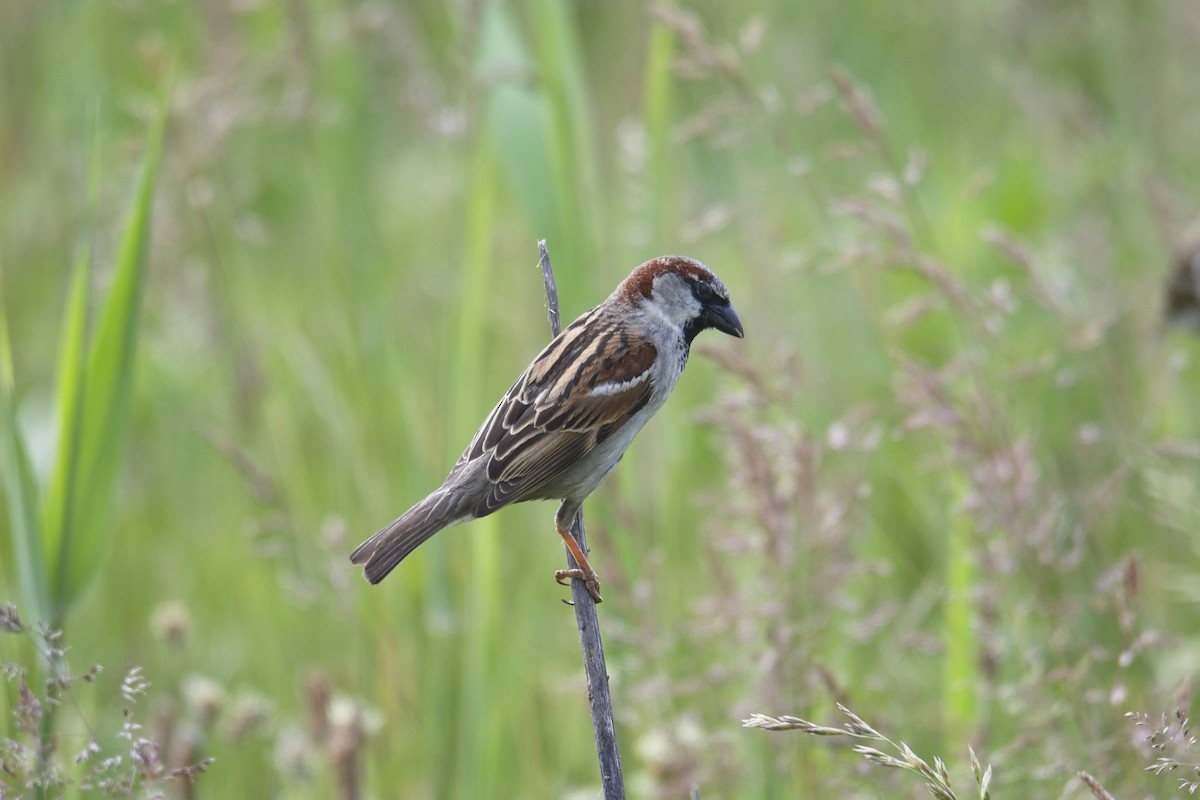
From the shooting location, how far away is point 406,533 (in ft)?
8.20

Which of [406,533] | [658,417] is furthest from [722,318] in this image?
[406,533]

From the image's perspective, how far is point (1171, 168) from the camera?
5219mm

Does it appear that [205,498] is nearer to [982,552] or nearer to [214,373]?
[214,373]

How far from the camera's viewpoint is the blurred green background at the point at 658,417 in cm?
295

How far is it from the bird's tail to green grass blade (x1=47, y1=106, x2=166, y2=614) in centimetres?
46

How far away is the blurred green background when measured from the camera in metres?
2.95

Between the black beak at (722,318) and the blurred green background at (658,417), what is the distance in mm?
98

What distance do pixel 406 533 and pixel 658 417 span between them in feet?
3.41

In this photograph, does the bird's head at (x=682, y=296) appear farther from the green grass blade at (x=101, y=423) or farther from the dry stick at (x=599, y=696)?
the green grass blade at (x=101, y=423)

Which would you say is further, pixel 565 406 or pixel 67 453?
pixel 565 406

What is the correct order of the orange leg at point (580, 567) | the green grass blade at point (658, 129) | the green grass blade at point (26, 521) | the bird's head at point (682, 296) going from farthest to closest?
the green grass blade at point (658, 129), the bird's head at point (682, 296), the orange leg at point (580, 567), the green grass blade at point (26, 521)

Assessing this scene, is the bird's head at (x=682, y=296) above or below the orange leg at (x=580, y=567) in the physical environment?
above

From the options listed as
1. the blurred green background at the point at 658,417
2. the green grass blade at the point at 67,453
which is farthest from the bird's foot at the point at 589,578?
the green grass blade at the point at 67,453

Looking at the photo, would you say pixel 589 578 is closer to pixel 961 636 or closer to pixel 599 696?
pixel 599 696
